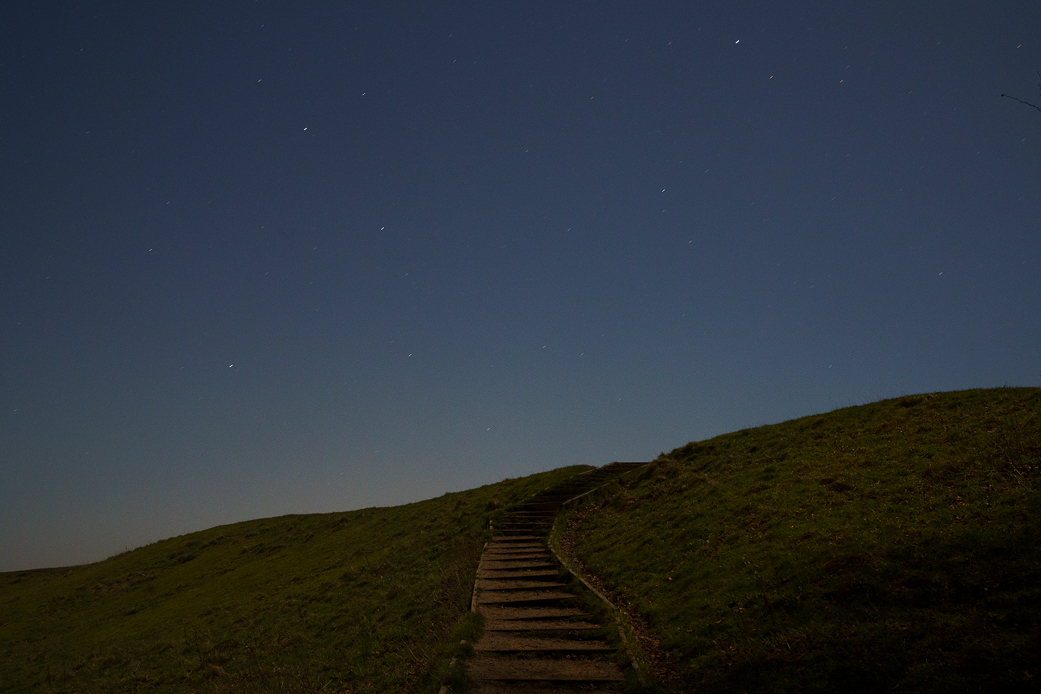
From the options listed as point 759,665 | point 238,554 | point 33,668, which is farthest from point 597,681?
point 238,554

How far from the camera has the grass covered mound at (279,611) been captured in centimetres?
1659

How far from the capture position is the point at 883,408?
2575cm

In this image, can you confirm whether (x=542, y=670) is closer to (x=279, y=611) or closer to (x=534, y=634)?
(x=534, y=634)

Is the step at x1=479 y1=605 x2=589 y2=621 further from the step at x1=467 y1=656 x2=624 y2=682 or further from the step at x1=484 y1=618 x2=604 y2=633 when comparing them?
the step at x1=467 y1=656 x2=624 y2=682

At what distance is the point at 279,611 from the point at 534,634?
1737cm

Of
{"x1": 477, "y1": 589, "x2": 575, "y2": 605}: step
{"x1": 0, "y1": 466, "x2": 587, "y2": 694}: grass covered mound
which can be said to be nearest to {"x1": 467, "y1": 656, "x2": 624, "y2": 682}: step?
{"x1": 0, "y1": 466, "x2": 587, "y2": 694}: grass covered mound

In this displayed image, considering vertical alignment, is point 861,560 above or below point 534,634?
above

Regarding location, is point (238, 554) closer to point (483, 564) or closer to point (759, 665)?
point (483, 564)

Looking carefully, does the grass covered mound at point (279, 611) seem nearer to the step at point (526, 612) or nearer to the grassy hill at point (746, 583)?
the grassy hill at point (746, 583)

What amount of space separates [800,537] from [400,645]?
1087 centimetres

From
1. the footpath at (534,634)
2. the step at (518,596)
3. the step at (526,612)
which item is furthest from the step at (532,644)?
the step at (518,596)

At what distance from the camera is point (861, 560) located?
1188 cm

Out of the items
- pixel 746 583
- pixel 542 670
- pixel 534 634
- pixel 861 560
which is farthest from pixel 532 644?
pixel 861 560

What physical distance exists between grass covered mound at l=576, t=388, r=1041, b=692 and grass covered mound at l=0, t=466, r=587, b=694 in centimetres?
556
